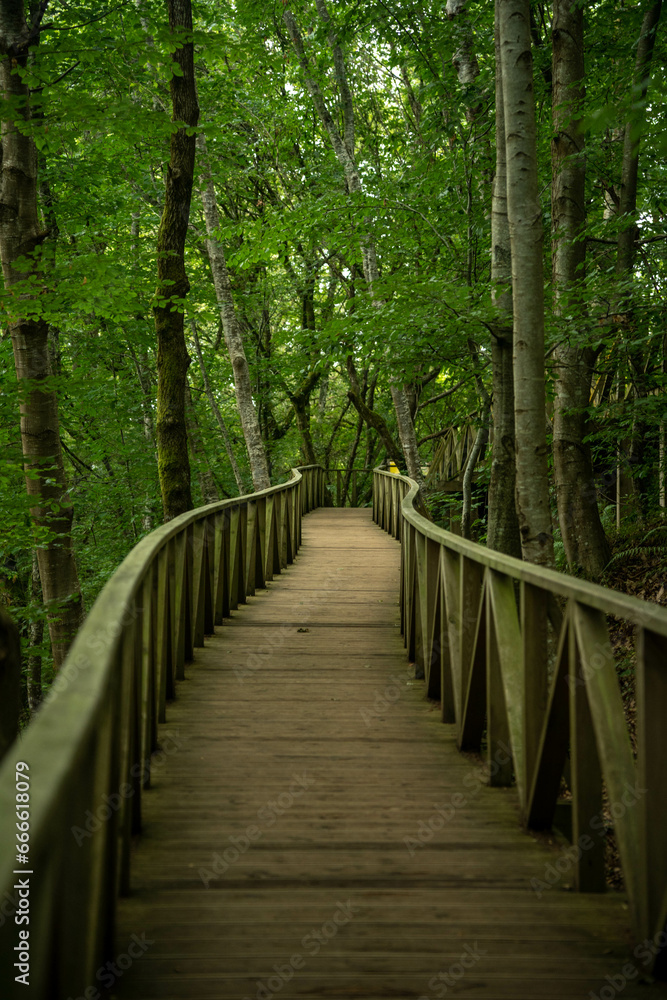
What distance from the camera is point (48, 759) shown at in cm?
121

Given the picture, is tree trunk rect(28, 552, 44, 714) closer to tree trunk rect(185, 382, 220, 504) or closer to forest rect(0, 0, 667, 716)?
forest rect(0, 0, 667, 716)

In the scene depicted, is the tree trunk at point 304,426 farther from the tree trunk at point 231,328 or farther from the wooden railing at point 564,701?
the wooden railing at point 564,701

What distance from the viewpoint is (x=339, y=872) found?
2.52 meters

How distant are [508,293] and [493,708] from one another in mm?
Result: 4227

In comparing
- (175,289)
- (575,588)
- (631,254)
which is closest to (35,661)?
(175,289)

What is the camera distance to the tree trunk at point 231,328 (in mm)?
12227

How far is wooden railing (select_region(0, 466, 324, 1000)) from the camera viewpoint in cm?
110

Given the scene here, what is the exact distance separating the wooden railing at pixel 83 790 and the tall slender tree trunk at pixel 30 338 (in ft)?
11.8

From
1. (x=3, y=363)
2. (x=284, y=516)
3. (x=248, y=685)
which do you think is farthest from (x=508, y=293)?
(x=3, y=363)

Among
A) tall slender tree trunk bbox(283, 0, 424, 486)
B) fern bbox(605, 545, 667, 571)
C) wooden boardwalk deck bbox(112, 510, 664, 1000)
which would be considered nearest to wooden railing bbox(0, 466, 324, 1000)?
wooden boardwalk deck bbox(112, 510, 664, 1000)

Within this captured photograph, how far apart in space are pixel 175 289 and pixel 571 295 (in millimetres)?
4011

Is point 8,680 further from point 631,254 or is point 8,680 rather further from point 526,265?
point 631,254

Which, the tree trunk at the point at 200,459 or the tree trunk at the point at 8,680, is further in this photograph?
the tree trunk at the point at 200,459

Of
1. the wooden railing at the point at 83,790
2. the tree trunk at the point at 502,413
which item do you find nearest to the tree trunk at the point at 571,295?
the tree trunk at the point at 502,413
